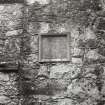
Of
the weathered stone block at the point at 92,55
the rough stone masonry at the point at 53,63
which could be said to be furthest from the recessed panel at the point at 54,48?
the weathered stone block at the point at 92,55

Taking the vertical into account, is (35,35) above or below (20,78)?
above

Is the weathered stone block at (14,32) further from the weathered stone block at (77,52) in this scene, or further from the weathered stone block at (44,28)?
the weathered stone block at (77,52)

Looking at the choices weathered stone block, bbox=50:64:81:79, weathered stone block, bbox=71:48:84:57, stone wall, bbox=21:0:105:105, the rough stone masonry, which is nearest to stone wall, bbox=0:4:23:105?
the rough stone masonry

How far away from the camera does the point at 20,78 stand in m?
4.51

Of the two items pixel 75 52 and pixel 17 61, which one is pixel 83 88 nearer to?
pixel 75 52

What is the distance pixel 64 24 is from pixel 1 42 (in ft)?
3.82

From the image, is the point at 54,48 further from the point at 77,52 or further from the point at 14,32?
the point at 14,32

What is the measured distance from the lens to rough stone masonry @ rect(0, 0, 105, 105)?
4.44m

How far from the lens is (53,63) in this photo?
4590mm

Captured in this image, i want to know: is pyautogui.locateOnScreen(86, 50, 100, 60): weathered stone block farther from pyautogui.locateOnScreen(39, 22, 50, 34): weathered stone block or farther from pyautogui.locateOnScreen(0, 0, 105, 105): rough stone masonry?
pyautogui.locateOnScreen(39, 22, 50, 34): weathered stone block

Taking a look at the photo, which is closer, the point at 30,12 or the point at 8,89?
the point at 8,89

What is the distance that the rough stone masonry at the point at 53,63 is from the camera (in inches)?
175

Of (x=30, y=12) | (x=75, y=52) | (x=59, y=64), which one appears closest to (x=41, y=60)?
(x=59, y=64)

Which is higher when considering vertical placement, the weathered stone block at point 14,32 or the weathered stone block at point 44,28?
the weathered stone block at point 44,28
